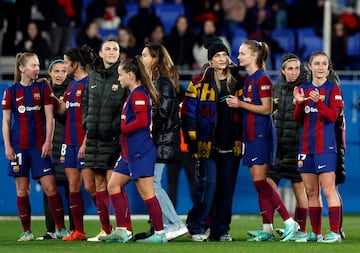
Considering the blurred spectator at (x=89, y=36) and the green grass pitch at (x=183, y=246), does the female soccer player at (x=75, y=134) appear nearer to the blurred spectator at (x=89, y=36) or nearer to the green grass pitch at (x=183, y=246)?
the green grass pitch at (x=183, y=246)

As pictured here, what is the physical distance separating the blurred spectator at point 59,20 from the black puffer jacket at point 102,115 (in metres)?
8.25

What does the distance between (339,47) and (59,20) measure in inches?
196

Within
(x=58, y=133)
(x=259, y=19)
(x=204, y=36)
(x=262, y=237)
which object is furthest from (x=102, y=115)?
(x=259, y=19)

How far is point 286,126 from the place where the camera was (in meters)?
15.8

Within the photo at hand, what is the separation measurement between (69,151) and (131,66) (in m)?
1.58

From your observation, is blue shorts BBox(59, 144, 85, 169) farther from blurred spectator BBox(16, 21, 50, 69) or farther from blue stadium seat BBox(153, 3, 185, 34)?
blue stadium seat BBox(153, 3, 185, 34)

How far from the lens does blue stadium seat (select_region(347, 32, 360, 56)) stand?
961 inches

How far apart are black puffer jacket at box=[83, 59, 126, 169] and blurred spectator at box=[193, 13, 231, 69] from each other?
7832mm

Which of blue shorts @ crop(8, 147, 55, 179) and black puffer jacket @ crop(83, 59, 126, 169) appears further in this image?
blue shorts @ crop(8, 147, 55, 179)

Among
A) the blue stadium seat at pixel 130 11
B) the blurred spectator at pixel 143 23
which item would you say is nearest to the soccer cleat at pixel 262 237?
the blurred spectator at pixel 143 23

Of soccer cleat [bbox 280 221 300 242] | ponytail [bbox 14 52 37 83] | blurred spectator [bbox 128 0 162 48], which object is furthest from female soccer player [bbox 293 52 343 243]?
blurred spectator [bbox 128 0 162 48]

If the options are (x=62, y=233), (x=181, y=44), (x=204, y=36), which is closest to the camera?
(x=62, y=233)

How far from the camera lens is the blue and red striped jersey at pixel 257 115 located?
47.3ft

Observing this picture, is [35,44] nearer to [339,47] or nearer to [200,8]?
[200,8]
